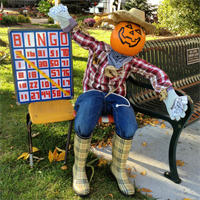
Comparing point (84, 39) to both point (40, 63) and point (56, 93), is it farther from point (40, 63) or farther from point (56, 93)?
point (56, 93)

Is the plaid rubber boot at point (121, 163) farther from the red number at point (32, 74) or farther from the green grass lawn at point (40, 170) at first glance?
the red number at point (32, 74)

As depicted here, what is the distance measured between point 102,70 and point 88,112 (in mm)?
465

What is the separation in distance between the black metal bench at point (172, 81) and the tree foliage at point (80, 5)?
16.5m

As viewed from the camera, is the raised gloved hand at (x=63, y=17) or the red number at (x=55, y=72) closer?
the raised gloved hand at (x=63, y=17)

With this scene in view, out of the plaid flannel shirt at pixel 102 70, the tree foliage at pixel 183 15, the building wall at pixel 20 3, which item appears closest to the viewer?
the plaid flannel shirt at pixel 102 70

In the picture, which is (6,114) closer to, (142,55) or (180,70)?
(142,55)

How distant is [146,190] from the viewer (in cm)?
220

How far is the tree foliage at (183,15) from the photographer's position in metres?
6.69

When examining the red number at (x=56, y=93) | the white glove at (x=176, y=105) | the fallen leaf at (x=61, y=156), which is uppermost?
the white glove at (x=176, y=105)

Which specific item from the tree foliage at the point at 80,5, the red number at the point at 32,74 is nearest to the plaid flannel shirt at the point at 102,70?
the red number at the point at 32,74

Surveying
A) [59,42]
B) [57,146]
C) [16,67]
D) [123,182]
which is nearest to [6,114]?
[57,146]

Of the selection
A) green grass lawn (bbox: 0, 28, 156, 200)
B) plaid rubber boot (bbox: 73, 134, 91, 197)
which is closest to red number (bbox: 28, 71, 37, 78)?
plaid rubber boot (bbox: 73, 134, 91, 197)

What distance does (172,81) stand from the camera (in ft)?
11.1

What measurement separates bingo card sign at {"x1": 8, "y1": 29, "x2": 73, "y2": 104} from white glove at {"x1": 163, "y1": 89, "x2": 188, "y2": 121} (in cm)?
103
